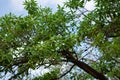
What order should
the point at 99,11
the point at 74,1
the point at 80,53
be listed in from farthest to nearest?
the point at 80,53, the point at 74,1, the point at 99,11

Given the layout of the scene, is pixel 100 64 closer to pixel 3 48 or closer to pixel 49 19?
pixel 49 19

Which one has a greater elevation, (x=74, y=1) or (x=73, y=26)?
(x=74, y=1)

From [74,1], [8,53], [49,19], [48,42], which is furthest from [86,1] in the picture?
[8,53]

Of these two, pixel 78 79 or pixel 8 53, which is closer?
pixel 8 53

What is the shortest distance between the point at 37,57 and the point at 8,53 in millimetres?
689

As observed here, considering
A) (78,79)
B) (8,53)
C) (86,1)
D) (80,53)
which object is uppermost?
(86,1)

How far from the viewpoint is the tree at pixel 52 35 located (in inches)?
307

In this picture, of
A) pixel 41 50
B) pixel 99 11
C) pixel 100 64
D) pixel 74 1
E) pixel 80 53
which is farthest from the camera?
pixel 100 64

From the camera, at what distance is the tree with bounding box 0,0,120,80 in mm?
7805

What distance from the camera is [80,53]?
918 cm

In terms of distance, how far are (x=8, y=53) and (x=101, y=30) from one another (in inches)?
88.1

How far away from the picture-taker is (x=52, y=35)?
27.6 feet

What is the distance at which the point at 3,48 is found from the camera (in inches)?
323

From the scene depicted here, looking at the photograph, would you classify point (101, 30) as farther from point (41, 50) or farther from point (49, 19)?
point (41, 50)
